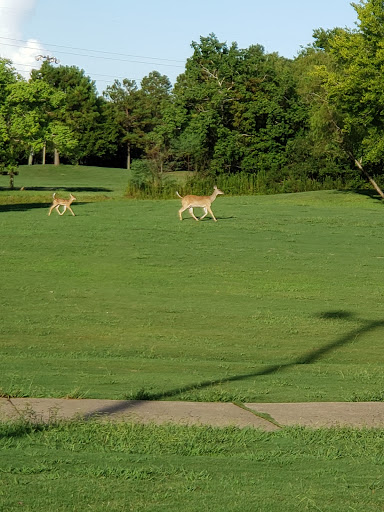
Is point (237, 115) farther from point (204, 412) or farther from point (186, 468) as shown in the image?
point (186, 468)

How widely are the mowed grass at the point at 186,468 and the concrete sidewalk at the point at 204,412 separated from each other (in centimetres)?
40

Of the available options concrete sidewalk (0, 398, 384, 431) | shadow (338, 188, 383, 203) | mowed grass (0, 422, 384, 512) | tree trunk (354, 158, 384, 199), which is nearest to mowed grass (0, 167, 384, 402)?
concrete sidewalk (0, 398, 384, 431)

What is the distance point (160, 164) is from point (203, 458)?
56.4 meters

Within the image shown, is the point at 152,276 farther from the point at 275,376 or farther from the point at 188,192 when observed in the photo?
the point at 188,192

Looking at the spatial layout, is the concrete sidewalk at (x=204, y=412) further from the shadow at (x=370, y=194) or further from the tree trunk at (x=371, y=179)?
the tree trunk at (x=371, y=179)

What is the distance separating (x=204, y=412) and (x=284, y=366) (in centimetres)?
513

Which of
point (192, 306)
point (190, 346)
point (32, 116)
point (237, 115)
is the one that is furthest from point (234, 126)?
point (190, 346)

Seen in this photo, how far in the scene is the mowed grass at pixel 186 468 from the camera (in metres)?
4.98

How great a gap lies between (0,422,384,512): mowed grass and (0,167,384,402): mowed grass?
1982 millimetres

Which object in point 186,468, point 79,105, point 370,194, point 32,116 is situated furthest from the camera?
point 79,105

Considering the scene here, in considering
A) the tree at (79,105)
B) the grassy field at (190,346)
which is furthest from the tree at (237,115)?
the tree at (79,105)

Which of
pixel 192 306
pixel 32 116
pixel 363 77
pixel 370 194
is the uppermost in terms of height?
pixel 363 77

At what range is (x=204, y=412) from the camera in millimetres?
7895

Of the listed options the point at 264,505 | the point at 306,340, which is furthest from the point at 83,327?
the point at 264,505
